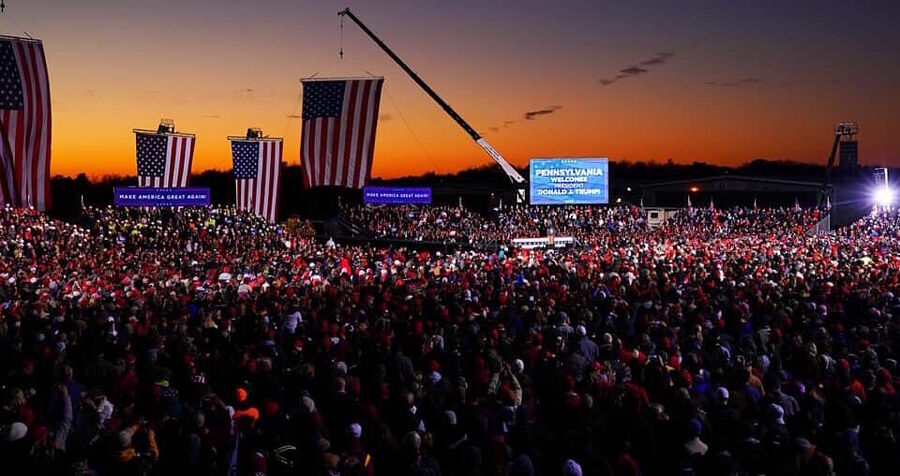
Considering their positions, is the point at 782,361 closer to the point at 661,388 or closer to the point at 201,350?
the point at 661,388

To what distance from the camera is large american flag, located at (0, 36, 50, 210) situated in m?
19.8

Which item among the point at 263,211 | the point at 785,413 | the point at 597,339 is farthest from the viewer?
the point at 263,211

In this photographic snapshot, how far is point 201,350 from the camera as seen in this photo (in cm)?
1003

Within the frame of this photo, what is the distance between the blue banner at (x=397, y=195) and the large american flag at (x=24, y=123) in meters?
24.2

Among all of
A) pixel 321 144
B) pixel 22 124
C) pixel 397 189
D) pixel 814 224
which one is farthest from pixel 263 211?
pixel 814 224

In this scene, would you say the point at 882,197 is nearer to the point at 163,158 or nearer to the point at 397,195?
the point at 397,195

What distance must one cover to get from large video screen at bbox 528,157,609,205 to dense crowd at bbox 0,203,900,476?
91.6ft

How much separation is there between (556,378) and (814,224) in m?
43.8

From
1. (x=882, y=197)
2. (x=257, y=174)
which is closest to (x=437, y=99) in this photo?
(x=257, y=174)

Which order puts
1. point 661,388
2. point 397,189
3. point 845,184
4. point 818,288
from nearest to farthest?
point 661,388 < point 818,288 < point 397,189 < point 845,184

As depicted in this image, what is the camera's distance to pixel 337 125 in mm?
23031

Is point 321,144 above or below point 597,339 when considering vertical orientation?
above

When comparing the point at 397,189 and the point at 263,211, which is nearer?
the point at 263,211

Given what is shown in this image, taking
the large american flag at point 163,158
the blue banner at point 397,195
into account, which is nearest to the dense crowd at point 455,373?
the large american flag at point 163,158
